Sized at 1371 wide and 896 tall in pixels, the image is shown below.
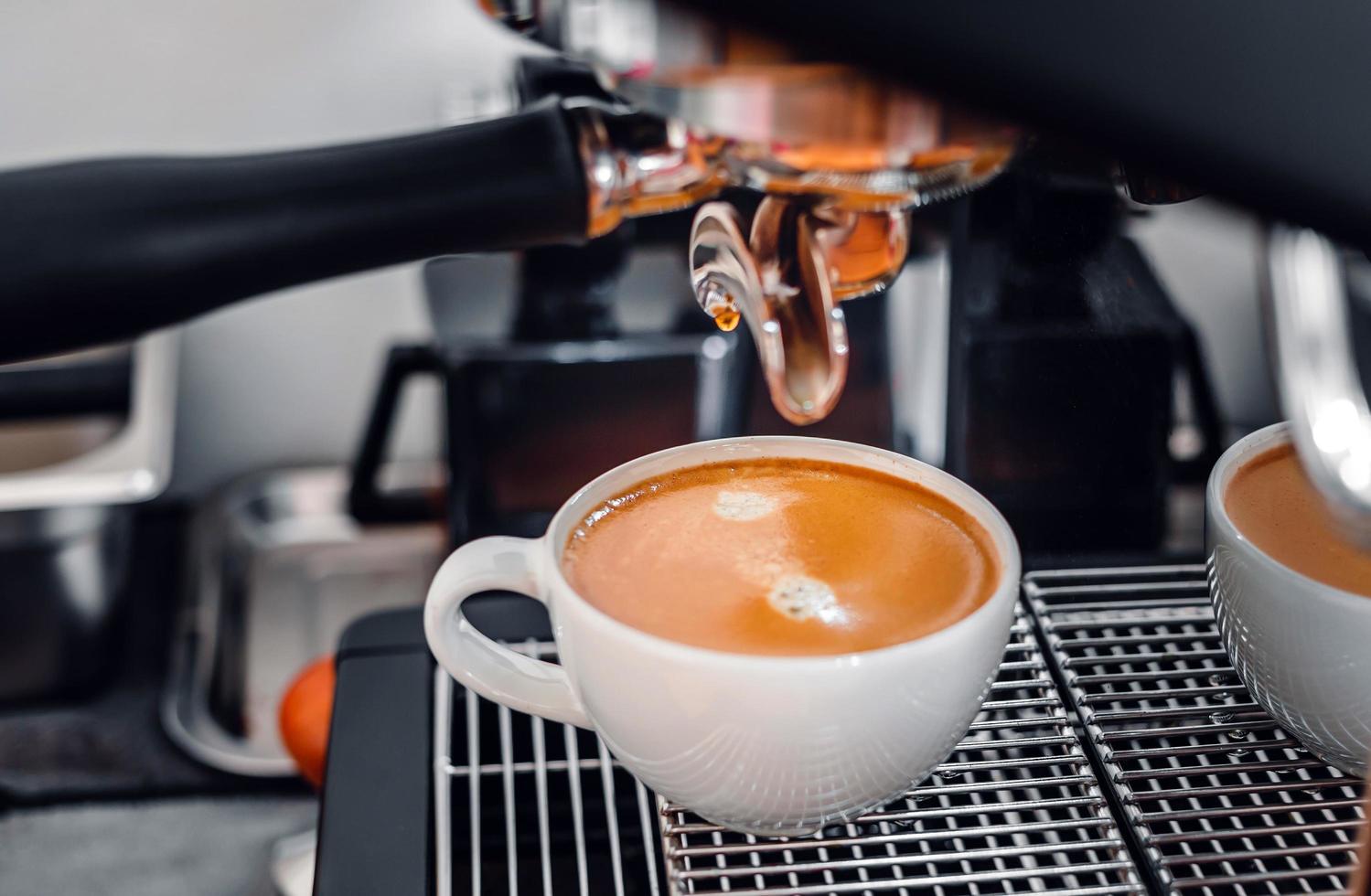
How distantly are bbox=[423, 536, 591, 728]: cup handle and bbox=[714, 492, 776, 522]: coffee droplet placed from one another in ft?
0.18

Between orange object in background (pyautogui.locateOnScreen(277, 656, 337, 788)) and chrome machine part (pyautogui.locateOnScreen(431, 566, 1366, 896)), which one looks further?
orange object in background (pyautogui.locateOnScreen(277, 656, 337, 788))

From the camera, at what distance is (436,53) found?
0.98 m

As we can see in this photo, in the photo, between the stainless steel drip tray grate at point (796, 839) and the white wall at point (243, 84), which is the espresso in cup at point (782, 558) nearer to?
the stainless steel drip tray grate at point (796, 839)

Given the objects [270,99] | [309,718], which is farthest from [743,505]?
[270,99]

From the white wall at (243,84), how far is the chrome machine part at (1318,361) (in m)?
0.73

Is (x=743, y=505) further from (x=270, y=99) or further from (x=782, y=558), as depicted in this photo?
(x=270, y=99)

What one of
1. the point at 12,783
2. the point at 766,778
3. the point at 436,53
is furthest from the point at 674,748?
the point at 436,53

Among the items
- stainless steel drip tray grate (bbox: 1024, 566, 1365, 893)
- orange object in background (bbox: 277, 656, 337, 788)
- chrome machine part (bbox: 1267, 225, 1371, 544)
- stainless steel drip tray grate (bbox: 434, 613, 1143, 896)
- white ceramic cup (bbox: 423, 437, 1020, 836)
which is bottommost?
orange object in background (bbox: 277, 656, 337, 788)

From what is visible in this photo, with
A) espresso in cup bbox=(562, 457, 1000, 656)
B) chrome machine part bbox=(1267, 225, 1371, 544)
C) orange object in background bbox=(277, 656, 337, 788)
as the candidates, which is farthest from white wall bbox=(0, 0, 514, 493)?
chrome machine part bbox=(1267, 225, 1371, 544)

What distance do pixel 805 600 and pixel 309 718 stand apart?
32 cm

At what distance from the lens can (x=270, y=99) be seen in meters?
0.99

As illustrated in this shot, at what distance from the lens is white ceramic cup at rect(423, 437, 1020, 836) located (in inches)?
11.5

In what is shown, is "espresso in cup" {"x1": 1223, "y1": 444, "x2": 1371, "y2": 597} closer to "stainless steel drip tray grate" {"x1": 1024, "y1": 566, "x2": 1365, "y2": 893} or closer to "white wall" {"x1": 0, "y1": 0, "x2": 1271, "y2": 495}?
"stainless steel drip tray grate" {"x1": 1024, "y1": 566, "x2": 1365, "y2": 893}

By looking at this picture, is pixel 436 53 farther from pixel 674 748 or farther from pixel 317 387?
pixel 674 748
